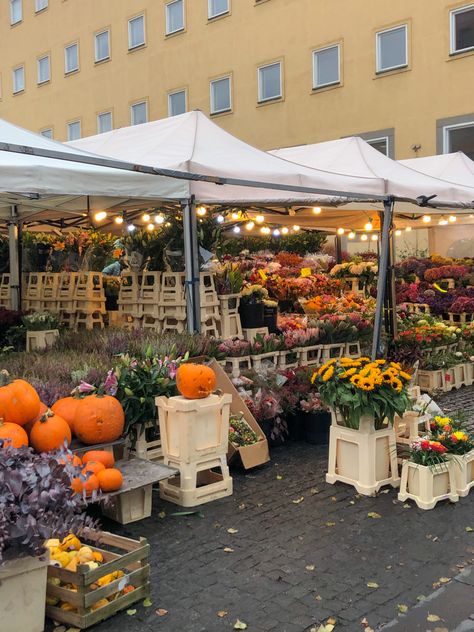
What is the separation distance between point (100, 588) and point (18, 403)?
1.36 meters

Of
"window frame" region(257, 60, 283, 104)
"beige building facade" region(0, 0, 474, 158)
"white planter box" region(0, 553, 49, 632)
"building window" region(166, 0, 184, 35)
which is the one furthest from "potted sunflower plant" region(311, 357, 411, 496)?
"building window" region(166, 0, 184, 35)

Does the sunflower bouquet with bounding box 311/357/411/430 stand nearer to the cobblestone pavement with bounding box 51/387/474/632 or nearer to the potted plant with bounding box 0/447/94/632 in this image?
the cobblestone pavement with bounding box 51/387/474/632

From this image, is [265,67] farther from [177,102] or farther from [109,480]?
[109,480]

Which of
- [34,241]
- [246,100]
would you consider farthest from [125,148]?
[246,100]

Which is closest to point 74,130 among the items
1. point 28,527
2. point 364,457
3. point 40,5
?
point 40,5

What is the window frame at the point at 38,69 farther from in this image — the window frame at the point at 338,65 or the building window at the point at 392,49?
the building window at the point at 392,49

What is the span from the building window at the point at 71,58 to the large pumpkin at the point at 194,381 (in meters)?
27.0

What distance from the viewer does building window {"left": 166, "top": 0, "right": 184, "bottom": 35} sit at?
2423cm

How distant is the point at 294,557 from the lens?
418 centimetres

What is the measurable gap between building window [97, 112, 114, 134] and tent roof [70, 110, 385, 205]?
20.6 meters

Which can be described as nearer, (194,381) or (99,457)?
(99,457)

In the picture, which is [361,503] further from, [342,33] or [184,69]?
[184,69]

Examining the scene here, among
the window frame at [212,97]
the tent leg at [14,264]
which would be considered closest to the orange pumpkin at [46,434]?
the tent leg at [14,264]

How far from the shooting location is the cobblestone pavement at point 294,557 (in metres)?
3.52
